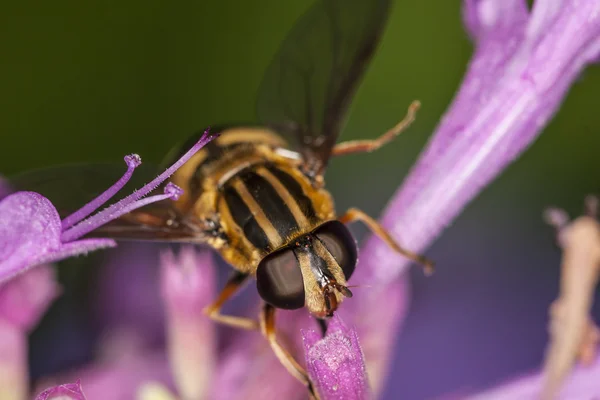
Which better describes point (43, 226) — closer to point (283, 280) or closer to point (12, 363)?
point (283, 280)

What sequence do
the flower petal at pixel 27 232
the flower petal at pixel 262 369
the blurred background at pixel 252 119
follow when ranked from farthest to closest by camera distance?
the blurred background at pixel 252 119 → the flower petal at pixel 262 369 → the flower petal at pixel 27 232

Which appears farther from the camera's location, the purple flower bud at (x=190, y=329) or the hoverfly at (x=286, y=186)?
the purple flower bud at (x=190, y=329)

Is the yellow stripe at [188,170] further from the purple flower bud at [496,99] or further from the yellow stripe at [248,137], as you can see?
the purple flower bud at [496,99]

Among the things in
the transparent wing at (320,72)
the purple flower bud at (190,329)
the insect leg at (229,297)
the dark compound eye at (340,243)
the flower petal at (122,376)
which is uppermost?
the transparent wing at (320,72)

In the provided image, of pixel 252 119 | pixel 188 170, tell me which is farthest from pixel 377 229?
Answer: pixel 252 119

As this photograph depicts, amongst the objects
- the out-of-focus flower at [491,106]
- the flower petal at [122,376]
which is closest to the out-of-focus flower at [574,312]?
the out-of-focus flower at [491,106]

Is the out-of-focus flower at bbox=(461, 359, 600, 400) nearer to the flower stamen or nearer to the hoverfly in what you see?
the hoverfly
